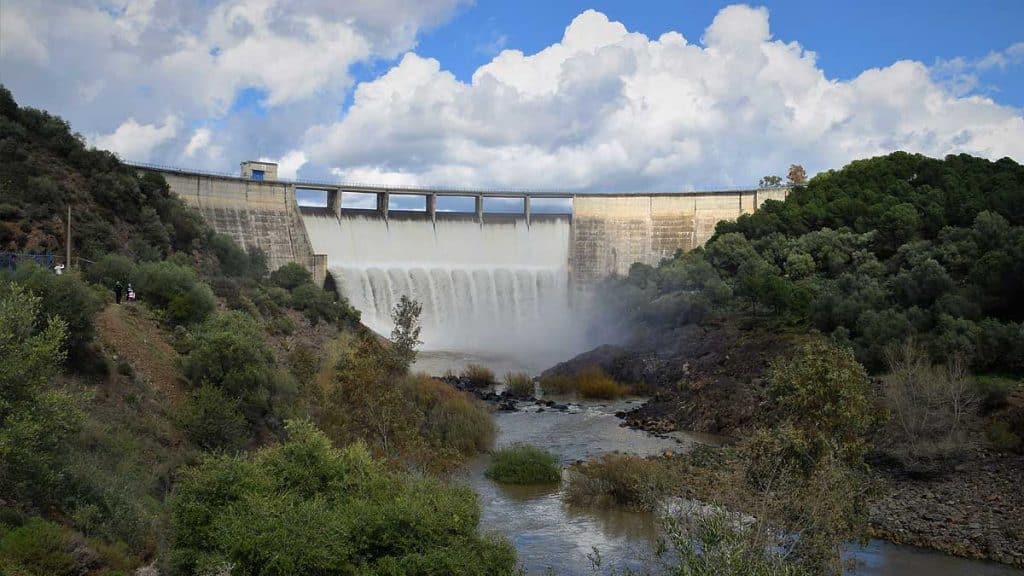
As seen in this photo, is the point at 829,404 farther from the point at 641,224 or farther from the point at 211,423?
the point at 641,224

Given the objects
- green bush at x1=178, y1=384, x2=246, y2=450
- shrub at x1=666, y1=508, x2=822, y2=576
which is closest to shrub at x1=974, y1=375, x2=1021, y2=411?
shrub at x1=666, y1=508, x2=822, y2=576

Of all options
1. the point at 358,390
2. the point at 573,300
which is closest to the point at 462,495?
the point at 358,390

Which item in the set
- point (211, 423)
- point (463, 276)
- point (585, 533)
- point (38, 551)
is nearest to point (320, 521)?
point (38, 551)

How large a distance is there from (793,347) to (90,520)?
29.9 meters

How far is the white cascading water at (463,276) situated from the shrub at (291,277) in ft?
18.0

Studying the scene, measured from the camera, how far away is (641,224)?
63938mm

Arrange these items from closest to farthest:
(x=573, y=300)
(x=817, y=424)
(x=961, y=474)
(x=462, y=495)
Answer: (x=462, y=495), (x=817, y=424), (x=961, y=474), (x=573, y=300)

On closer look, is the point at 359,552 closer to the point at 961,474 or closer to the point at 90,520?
the point at 90,520

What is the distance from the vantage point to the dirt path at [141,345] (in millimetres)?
23266

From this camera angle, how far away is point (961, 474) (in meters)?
24.3

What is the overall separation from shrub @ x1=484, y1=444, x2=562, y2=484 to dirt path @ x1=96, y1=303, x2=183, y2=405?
9.06 metres

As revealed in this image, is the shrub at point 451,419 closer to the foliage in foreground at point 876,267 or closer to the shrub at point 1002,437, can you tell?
the shrub at point 1002,437

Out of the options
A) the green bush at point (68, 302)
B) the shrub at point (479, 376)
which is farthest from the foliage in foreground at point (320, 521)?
the shrub at point (479, 376)

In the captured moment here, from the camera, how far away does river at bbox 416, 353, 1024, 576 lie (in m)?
17.9
